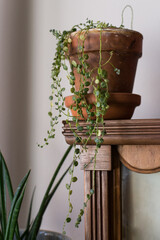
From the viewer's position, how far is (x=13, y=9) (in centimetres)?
118

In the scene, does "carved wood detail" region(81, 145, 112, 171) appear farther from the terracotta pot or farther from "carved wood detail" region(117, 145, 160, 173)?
the terracotta pot

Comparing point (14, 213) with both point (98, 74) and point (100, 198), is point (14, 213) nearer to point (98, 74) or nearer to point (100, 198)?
point (100, 198)

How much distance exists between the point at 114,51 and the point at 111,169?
0.25 m

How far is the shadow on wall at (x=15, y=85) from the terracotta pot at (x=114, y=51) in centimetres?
48

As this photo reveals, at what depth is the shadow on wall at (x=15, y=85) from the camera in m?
1.17

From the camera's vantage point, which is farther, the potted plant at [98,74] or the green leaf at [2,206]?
the green leaf at [2,206]

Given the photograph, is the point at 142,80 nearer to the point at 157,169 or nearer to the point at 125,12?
the point at 125,12

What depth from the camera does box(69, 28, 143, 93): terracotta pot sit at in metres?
0.71

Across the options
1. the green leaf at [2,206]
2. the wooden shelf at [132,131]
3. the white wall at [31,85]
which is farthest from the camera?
the white wall at [31,85]

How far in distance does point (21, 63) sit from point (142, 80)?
17.1 inches

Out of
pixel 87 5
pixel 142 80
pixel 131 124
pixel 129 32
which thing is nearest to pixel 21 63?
pixel 87 5

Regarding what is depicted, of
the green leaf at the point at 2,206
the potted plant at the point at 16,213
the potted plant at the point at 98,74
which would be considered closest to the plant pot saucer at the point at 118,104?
the potted plant at the point at 98,74

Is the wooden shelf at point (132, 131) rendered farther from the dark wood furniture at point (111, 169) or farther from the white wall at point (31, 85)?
the white wall at point (31, 85)

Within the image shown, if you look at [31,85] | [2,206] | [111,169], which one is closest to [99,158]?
[111,169]
